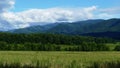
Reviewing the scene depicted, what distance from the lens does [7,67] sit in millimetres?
20156

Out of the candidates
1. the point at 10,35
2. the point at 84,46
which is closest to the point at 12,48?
the point at 84,46

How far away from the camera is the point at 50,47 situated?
13212cm

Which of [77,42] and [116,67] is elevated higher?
[116,67]

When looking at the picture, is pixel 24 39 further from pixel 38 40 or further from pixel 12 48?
pixel 12 48

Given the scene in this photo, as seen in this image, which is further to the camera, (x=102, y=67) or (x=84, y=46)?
(x=84, y=46)

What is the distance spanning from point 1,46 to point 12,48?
5.52 meters

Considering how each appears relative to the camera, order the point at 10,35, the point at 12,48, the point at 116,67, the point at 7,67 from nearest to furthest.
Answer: the point at 116,67 → the point at 7,67 → the point at 12,48 → the point at 10,35

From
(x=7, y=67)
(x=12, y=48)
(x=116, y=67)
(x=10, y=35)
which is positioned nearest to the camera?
Result: (x=116, y=67)

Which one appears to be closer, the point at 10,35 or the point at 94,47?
the point at 94,47

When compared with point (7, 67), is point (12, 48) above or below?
A: below

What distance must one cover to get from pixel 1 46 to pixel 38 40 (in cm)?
4899

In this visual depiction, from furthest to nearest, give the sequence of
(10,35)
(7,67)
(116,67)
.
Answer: (10,35) → (7,67) → (116,67)

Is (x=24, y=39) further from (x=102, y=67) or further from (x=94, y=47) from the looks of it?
(x=102, y=67)

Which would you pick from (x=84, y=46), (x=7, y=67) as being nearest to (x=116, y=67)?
(x=7, y=67)
